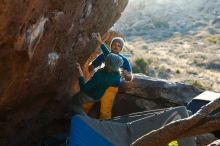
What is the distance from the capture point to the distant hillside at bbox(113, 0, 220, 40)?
75062 mm

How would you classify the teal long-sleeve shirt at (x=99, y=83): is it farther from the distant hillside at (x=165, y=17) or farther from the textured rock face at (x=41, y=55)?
the distant hillside at (x=165, y=17)

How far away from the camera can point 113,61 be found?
10.4 metres

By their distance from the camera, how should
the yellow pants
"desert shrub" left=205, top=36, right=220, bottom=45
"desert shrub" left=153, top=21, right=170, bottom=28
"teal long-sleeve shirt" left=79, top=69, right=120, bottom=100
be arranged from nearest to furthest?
1. "teal long-sleeve shirt" left=79, top=69, right=120, bottom=100
2. the yellow pants
3. "desert shrub" left=205, top=36, right=220, bottom=45
4. "desert shrub" left=153, top=21, right=170, bottom=28

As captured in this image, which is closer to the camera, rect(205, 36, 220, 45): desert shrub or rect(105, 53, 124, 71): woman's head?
rect(105, 53, 124, 71): woman's head

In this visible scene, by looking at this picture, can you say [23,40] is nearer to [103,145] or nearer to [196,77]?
[103,145]

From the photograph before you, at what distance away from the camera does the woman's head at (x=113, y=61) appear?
10.4m

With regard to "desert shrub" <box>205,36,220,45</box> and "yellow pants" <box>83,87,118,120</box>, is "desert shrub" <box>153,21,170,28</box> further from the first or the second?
"yellow pants" <box>83,87,118,120</box>

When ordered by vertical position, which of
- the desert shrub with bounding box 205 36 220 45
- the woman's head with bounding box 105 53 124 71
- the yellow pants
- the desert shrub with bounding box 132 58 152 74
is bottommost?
the desert shrub with bounding box 205 36 220 45

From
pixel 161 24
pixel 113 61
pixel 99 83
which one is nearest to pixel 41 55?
pixel 113 61

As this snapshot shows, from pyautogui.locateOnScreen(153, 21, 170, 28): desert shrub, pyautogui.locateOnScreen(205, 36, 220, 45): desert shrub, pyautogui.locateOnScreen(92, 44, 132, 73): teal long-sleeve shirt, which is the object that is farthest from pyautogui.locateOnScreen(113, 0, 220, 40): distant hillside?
pyautogui.locateOnScreen(92, 44, 132, 73): teal long-sleeve shirt

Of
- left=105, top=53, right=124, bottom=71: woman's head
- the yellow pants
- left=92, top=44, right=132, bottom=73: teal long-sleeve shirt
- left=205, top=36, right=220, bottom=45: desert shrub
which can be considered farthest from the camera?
left=205, top=36, right=220, bottom=45: desert shrub

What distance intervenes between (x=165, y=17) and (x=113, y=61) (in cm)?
7455

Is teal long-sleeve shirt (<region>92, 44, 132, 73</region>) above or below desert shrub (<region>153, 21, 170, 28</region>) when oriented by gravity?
above

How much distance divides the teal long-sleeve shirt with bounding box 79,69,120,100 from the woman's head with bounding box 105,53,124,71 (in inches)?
12.5
